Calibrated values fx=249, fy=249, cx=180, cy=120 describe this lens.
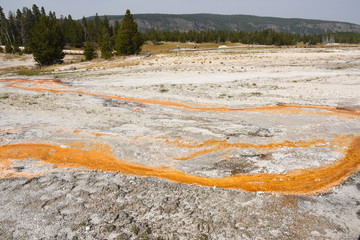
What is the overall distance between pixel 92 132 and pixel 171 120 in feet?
15.9

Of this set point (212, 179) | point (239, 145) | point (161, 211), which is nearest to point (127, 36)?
point (239, 145)

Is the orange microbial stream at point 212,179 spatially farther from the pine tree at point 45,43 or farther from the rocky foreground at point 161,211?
the pine tree at point 45,43

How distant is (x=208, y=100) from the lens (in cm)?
2114

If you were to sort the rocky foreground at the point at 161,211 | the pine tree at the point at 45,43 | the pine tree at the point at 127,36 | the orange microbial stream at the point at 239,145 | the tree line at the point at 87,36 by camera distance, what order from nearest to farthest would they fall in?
the rocky foreground at the point at 161,211 < the orange microbial stream at the point at 239,145 < the pine tree at the point at 45,43 < the tree line at the point at 87,36 < the pine tree at the point at 127,36

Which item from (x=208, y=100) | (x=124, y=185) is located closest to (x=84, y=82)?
(x=208, y=100)

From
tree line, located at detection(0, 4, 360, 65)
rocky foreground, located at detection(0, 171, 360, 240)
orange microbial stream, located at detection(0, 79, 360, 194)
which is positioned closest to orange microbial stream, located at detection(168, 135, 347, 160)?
orange microbial stream, located at detection(0, 79, 360, 194)

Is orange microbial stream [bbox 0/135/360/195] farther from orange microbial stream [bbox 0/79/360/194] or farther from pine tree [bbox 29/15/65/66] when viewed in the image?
pine tree [bbox 29/15/65/66]

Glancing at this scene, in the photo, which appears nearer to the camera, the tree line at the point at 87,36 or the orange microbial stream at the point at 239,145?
the orange microbial stream at the point at 239,145

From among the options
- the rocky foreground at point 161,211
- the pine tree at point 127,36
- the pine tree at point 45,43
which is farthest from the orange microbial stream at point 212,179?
the pine tree at point 127,36

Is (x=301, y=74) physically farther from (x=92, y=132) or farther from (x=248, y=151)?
(x=92, y=132)

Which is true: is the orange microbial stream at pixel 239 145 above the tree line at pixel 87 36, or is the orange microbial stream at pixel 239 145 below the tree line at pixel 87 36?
below

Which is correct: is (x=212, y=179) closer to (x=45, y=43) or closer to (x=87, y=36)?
(x=45, y=43)

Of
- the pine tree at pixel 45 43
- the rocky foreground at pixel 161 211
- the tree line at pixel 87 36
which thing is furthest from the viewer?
the tree line at pixel 87 36

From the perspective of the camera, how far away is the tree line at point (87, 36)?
56500 millimetres
